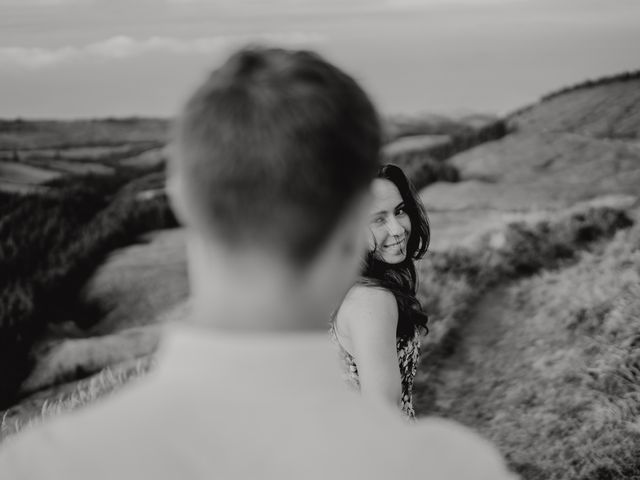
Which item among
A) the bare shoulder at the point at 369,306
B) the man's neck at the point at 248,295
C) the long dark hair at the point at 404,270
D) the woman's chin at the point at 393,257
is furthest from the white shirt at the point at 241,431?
the woman's chin at the point at 393,257

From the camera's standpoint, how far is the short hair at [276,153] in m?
0.69

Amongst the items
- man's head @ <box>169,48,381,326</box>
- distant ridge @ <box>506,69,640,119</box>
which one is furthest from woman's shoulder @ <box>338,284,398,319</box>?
distant ridge @ <box>506,69,640,119</box>

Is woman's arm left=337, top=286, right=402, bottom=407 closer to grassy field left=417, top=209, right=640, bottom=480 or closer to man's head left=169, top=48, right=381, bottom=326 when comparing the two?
grassy field left=417, top=209, right=640, bottom=480

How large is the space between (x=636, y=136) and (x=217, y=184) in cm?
520

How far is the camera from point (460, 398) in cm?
335

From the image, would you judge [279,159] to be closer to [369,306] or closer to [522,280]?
[369,306]

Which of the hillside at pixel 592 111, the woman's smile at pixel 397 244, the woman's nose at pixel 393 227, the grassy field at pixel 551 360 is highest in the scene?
the woman's nose at pixel 393 227

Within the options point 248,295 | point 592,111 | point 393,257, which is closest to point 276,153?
point 248,295

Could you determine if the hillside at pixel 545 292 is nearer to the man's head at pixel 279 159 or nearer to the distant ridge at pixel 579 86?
the distant ridge at pixel 579 86

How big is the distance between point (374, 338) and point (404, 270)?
49 cm

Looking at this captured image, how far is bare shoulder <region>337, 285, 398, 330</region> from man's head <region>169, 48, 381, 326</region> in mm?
1338

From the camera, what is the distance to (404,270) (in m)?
2.45

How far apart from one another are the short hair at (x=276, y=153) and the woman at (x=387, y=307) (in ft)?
4.13

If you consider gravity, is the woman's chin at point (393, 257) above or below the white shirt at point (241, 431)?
below
